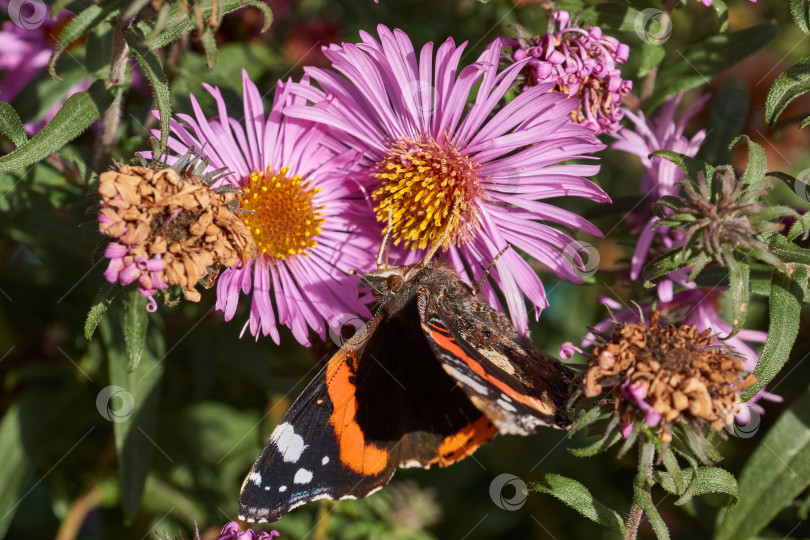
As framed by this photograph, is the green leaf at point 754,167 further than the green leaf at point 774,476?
No

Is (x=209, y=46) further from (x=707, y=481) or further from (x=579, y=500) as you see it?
(x=707, y=481)

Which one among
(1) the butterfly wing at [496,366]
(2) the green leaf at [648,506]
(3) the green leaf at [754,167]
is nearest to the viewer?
(1) the butterfly wing at [496,366]

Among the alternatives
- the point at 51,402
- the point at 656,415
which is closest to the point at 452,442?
the point at 656,415

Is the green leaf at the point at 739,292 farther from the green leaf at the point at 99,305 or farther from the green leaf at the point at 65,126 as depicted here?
the green leaf at the point at 65,126

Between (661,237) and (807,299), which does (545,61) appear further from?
(807,299)

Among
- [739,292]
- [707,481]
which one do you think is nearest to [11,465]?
[707,481]

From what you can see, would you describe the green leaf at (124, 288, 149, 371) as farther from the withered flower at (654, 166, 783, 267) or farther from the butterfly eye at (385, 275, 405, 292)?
the withered flower at (654, 166, 783, 267)

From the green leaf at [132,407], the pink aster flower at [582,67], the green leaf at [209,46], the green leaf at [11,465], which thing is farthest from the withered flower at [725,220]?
the green leaf at [11,465]

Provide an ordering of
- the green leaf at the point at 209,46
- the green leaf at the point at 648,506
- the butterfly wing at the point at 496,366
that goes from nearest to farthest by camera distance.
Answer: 1. the butterfly wing at the point at 496,366
2. the green leaf at the point at 648,506
3. the green leaf at the point at 209,46
